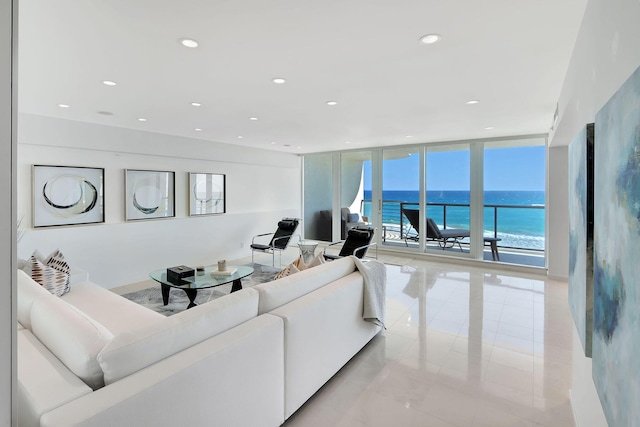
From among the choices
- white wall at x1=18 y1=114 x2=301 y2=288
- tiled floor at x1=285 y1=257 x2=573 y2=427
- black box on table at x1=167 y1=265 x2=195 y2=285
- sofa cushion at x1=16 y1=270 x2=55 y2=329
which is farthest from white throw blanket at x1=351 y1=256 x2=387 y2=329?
white wall at x1=18 y1=114 x2=301 y2=288

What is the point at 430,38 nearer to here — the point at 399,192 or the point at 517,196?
the point at 517,196

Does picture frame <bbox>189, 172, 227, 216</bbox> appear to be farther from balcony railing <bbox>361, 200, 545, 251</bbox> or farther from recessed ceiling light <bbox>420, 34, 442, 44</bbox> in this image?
recessed ceiling light <bbox>420, 34, 442, 44</bbox>

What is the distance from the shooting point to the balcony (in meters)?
5.95

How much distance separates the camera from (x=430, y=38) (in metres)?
2.07

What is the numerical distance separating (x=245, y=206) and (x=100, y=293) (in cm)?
404

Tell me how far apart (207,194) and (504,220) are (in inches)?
222

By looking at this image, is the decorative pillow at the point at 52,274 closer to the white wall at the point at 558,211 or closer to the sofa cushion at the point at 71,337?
the sofa cushion at the point at 71,337

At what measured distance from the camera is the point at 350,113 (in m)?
4.00

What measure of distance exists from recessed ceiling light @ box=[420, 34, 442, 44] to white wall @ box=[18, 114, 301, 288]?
4.49m

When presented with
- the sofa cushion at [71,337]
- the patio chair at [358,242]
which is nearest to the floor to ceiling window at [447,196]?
the patio chair at [358,242]

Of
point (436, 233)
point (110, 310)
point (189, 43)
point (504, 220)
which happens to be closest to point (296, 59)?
point (189, 43)

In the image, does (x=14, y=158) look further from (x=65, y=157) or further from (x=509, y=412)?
(x=65, y=157)

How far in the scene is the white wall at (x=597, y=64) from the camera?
3.16 feet

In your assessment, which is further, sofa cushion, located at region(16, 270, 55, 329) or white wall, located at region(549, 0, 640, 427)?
sofa cushion, located at region(16, 270, 55, 329)
